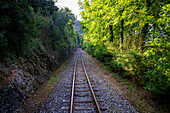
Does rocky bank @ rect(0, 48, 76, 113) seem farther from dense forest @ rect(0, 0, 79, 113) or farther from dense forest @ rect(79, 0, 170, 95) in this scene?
dense forest @ rect(79, 0, 170, 95)

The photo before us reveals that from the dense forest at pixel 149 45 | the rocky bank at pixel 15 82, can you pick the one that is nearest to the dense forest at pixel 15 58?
the rocky bank at pixel 15 82

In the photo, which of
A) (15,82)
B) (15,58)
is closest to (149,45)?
(15,82)

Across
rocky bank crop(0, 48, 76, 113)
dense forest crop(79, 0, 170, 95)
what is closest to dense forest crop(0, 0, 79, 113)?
rocky bank crop(0, 48, 76, 113)

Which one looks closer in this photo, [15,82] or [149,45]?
[15,82]

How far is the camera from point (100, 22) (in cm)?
1021

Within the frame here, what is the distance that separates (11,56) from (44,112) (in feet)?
9.93

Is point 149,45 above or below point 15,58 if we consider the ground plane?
above

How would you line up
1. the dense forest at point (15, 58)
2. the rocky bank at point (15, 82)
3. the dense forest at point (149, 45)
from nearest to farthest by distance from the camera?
the rocky bank at point (15, 82), the dense forest at point (15, 58), the dense forest at point (149, 45)

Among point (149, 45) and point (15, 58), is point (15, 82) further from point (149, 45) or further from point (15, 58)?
point (149, 45)

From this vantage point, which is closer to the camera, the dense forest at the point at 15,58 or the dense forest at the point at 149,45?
the dense forest at the point at 15,58

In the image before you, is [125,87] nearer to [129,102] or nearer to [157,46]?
[129,102]

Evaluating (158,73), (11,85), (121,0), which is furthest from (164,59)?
(11,85)

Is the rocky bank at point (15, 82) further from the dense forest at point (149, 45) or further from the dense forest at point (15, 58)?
the dense forest at point (149, 45)

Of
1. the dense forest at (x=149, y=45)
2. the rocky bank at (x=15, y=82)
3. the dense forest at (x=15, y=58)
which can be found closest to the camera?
the rocky bank at (x=15, y=82)
